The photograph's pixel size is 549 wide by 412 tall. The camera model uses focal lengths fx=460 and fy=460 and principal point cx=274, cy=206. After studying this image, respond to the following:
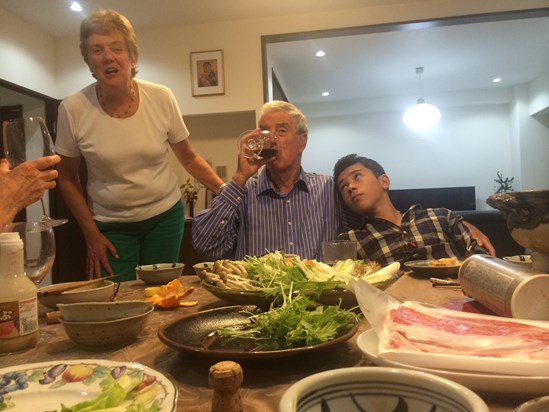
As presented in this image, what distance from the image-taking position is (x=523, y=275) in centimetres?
A: 76

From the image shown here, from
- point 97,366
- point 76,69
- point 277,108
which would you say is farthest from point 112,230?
point 76,69

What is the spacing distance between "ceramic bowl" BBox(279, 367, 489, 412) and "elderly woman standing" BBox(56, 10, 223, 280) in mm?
1639

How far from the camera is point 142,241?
6.64 ft

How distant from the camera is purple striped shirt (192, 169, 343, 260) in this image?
6.28 feet

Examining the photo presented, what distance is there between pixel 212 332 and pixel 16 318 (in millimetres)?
331

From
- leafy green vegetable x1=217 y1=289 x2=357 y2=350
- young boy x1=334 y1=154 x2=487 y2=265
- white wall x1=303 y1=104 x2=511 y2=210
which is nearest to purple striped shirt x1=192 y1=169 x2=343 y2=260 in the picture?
young boy x1=334 y1=154 x2=487 y2=265

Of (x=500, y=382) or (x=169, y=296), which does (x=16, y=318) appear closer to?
(x=169, y=296)

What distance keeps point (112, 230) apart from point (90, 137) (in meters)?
0.41

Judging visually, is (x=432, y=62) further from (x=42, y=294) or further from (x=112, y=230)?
(x=42, y=294)

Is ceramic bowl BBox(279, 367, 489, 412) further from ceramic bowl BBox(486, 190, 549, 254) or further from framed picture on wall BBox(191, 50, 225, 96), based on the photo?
framed picture on wall BBox(191, 50, 225, 96)

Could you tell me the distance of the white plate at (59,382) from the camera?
542mm

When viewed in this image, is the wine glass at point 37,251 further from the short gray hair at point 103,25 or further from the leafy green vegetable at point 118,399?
the short gray hair at point 103,25

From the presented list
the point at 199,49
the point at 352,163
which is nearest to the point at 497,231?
the point at 352,163

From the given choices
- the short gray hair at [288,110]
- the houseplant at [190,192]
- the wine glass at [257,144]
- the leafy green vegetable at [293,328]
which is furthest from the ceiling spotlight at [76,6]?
the leafy green vegetable at [293,328]
